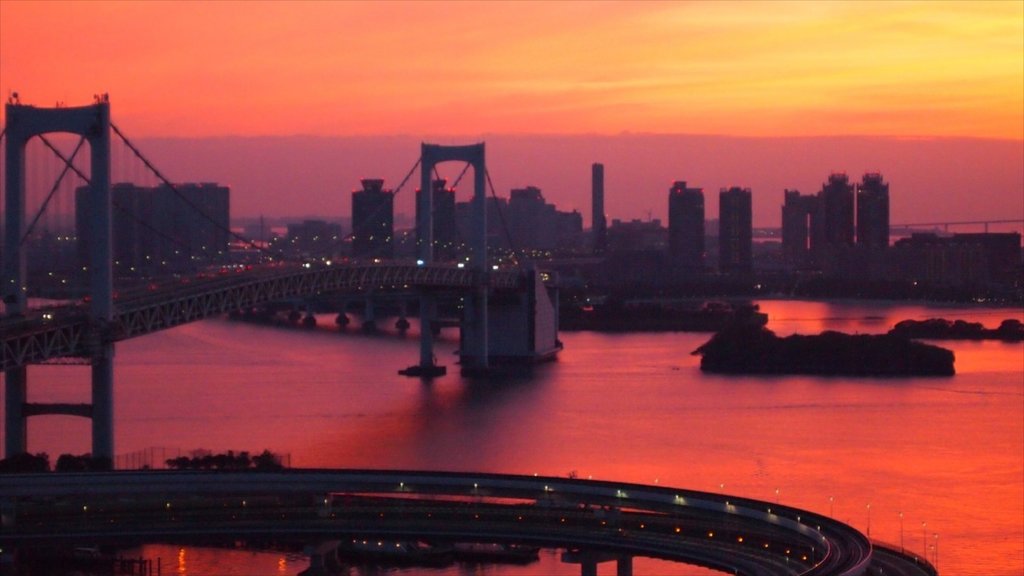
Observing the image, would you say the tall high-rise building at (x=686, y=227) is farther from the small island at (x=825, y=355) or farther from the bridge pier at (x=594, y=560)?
the bridge pier at (x=594, y=560)

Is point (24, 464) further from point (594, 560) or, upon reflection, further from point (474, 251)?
point (474, 251)

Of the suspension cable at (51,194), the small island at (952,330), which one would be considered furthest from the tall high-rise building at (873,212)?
the suspension cable at (51,194)

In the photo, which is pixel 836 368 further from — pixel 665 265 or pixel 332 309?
pixel 665 265

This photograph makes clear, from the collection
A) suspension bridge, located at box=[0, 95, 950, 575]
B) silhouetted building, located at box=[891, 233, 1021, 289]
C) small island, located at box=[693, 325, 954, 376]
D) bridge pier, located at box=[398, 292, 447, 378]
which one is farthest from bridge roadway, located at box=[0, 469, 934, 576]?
silhouetted building, located at box=[891, 233, 1021, 289]

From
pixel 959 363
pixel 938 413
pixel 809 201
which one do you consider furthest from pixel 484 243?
pixel 809 201

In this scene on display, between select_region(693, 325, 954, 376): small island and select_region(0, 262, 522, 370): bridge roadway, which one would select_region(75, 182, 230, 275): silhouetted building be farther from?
select_region(693, 325, 954, 376): small island

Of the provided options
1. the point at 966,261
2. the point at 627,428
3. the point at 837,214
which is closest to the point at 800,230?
the point at 837,214
